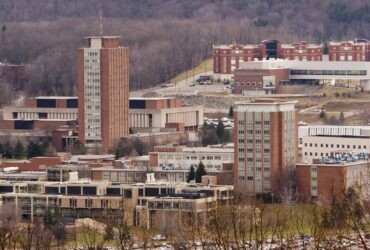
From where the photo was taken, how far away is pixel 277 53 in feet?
257

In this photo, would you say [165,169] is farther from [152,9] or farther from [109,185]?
[152,9]

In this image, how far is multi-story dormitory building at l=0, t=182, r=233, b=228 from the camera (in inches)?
1789

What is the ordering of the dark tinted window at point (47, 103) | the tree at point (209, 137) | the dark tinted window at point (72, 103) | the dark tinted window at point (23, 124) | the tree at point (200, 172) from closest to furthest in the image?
1. the tree at point (200, 172)
2. the tree at point (209, 137)
3. the dark tinted window at point (23, 124)
4. the dark tinted window at point (72, 103)
5. the dark tinted window at point (47, 103)

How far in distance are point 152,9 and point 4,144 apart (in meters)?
39.7

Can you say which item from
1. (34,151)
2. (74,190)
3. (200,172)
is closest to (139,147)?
(34,151)

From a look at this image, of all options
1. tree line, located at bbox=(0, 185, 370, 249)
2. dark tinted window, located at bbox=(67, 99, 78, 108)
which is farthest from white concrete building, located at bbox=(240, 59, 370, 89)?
tree line, located at bbox=(0, 185, 370, 249)

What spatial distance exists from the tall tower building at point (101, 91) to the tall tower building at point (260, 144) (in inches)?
415

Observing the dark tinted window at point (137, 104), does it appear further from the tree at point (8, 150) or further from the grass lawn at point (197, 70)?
the grass lawn at point (197, 70)

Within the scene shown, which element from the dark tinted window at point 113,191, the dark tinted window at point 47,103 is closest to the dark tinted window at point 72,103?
the dark tinted window at point 47,103

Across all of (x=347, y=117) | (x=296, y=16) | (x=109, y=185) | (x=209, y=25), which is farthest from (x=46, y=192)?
(x=296, y=16)

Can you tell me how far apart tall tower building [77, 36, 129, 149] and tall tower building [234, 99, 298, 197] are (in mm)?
10548

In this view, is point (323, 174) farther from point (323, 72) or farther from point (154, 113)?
point (323, 72)

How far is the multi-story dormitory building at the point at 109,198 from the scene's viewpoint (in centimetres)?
4544

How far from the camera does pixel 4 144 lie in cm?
6119
